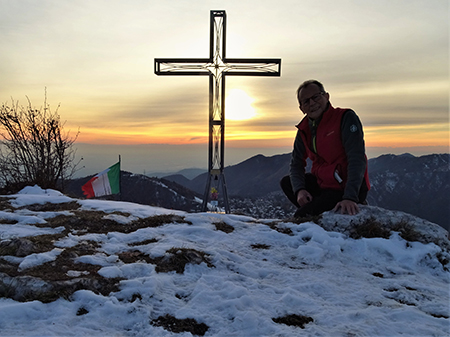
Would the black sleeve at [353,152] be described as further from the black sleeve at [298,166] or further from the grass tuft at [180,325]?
the grass tuft at [180,325]

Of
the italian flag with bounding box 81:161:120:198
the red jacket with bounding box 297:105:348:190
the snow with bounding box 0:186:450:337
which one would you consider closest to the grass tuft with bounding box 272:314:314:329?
the snow with bounding box 0:186:450:337

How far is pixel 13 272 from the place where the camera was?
3.12m

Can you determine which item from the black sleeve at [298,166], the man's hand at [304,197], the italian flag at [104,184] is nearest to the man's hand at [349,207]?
the man's hand at [304,197]

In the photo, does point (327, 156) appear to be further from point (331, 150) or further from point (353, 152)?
point (353, 152)

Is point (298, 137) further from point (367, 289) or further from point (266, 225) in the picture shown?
point (367, 289)

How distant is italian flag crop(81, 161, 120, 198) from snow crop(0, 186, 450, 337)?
9980 mm

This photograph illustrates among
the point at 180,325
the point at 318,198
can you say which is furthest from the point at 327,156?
the point at 180,325

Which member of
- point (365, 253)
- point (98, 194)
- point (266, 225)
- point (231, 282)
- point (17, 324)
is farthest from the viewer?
point (98, 194)

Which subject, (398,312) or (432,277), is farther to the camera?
(432,277)

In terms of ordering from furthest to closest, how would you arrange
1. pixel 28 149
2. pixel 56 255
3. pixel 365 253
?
pixel 28 149 → pixel 365 253 → pixel 56 255

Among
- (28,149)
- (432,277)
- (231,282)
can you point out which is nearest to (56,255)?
(231,282)

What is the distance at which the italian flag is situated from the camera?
1475 cm

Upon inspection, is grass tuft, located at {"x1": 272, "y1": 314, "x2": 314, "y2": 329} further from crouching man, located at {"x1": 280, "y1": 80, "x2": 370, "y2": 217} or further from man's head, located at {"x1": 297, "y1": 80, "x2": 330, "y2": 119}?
man's head, located at {"x1": 297, "y1": 80, "x2": 330, "y2": 119}

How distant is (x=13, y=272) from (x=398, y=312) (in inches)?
145
